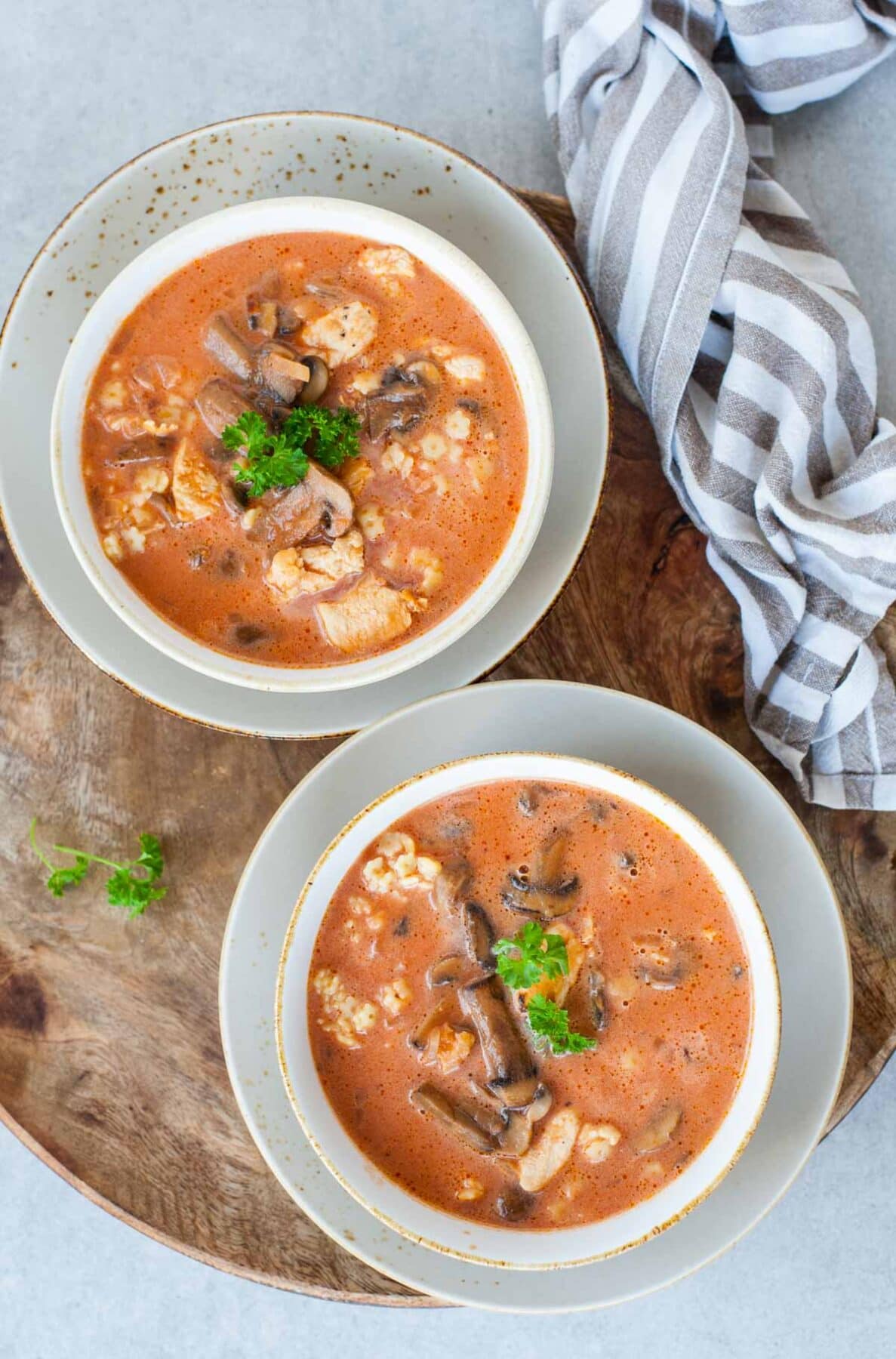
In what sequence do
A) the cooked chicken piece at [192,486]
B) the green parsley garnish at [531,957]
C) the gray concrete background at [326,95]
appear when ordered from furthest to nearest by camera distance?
the gray concrete background at [326,95] < the cooked chicken piece at [192,486] < the green parsley garnish at [531,957]

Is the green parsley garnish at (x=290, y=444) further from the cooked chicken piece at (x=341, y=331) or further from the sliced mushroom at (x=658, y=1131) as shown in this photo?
the sliced mushroom at (x=658, y=1131)

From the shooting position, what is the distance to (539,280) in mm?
3135

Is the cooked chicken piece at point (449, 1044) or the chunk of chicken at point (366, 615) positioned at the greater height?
the chunk of chicken at point (366, 615)

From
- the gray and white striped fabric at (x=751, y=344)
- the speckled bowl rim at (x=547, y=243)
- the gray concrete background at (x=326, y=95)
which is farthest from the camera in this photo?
the gray concrete background at (x=326, y=95)

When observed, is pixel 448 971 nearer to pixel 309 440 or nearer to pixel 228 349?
pixel 309 440

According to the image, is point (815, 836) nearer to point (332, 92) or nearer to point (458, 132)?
point (458, 132)

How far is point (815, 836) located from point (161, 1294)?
266 centimetres

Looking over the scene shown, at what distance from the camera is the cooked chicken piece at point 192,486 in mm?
2861

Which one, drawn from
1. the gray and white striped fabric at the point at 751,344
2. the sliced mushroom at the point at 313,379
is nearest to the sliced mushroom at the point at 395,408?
the sliced mushroom at the point at 313,379

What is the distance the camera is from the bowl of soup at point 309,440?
2.85 m

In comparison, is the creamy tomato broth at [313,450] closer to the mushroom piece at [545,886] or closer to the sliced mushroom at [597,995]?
the mushroom piece at [545,886]

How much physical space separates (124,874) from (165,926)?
0.21 meters

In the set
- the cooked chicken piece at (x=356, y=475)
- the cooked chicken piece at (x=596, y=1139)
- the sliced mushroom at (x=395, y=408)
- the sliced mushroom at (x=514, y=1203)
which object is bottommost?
the sliced mushroom at (x=514, y=1203)

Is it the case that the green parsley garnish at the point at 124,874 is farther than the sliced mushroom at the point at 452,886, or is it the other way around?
the green parsley garnish at the point at 124,874
